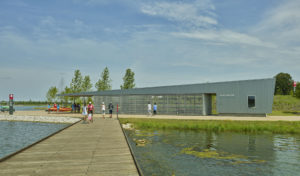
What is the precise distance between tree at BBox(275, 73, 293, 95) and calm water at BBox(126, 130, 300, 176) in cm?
8811

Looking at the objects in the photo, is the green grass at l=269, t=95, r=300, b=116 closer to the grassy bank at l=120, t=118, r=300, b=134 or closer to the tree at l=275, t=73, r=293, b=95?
the tree at l=275, t=73, r=293, b=95

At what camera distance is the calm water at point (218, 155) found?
10.3 meters

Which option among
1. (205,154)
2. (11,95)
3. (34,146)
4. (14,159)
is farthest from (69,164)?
(11,95)

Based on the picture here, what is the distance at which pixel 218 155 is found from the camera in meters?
12.7

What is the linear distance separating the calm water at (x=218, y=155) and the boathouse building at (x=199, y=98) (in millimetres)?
14070

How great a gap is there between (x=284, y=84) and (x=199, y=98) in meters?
77.3

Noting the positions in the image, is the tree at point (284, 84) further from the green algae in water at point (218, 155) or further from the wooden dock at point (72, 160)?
the wooden dock at point (72, 160)

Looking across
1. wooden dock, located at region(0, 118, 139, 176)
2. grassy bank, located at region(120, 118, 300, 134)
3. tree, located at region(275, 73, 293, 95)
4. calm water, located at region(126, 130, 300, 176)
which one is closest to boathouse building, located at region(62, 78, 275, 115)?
grassy bank, located at region(120, 118, 300, 134)

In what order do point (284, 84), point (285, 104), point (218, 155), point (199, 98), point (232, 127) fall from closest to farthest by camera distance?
1. point (218, 155)
2. point (232, 127)
3. point (199, 98)
4. point (285, 104)
5. point (284, 84)

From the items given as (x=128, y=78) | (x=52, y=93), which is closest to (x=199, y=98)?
(x=128, y=78)

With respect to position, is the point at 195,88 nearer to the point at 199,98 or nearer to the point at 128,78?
the point at 199,98

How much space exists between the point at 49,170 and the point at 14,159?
2.04 m

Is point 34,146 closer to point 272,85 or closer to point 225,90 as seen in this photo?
point 225,90

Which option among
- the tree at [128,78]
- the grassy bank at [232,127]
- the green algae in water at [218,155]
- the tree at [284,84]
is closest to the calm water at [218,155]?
the green algae in water at [218,155]
